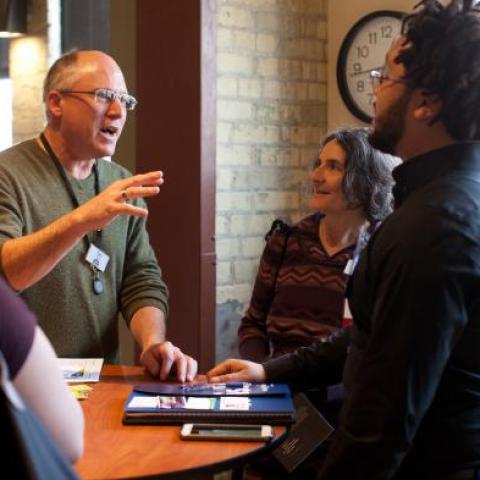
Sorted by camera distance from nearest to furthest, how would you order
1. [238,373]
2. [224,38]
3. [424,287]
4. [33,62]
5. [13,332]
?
[13,332]
[424,287]
[238,373]
[224,38]
[33,62]

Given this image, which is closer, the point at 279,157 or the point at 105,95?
the point at 105,95

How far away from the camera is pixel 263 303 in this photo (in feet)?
8.68

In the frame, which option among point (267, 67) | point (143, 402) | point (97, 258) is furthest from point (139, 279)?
point (267, 67)

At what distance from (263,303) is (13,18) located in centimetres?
452

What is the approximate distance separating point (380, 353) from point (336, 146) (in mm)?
1368

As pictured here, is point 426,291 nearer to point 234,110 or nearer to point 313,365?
point 313,365

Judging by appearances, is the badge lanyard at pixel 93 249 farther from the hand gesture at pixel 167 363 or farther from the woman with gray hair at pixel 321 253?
the woman with gray hair at pixel 321 253

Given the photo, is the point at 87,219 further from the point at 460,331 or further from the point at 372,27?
the point at 372,27

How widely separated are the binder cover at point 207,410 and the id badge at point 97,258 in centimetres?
67

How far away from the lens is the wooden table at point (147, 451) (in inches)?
55.2

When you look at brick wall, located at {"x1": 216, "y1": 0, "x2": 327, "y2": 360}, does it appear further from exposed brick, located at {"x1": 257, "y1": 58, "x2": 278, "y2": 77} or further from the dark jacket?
the dark jacket

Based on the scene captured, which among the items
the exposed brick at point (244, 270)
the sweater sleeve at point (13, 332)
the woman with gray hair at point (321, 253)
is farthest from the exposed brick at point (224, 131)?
the sweater sleeve at point (13, 332)

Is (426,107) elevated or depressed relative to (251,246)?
elevated

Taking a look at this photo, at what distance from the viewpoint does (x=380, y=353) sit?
55.4 inches
